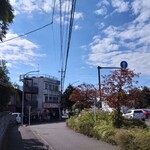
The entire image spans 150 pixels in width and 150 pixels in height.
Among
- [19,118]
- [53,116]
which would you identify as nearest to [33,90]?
[53,116]

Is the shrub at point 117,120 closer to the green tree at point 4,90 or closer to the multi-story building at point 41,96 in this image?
the green tree at point 4,90

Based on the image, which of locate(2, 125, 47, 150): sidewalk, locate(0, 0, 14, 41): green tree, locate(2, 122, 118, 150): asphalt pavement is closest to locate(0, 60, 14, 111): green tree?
locate(2, 125, 47, 150): sidewalk

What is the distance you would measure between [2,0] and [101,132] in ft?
28.3

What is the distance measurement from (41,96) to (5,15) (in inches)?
2783

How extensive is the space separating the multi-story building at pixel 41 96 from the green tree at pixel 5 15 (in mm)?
61354

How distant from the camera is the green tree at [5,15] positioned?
54.2 ft

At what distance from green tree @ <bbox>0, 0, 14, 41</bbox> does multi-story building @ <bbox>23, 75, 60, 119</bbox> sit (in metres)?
61.4

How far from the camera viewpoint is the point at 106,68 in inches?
1358

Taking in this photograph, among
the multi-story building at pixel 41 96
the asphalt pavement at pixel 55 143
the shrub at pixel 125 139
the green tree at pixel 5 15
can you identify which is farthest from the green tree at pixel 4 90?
the multi-story building at pixel 41 96

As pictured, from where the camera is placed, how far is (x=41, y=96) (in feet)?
285

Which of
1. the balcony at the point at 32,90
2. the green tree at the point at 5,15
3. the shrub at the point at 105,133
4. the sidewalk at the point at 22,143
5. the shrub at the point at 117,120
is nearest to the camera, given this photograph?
the green tree at the point at 5,15

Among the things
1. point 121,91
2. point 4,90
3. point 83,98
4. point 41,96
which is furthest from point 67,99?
point 121,91

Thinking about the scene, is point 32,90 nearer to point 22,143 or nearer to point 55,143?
point 22,143

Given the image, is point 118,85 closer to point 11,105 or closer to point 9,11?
point 9,11
